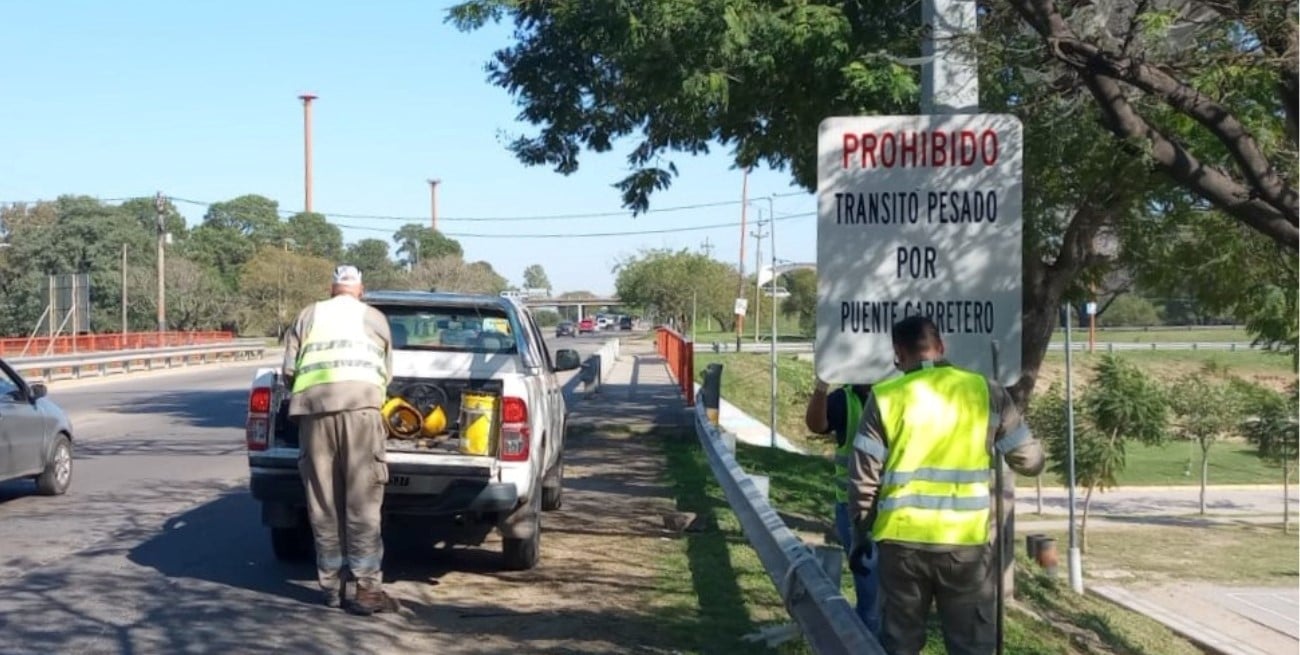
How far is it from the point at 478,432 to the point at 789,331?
A: 7673 centimetres

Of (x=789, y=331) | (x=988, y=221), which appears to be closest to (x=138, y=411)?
(x=988, y=221)

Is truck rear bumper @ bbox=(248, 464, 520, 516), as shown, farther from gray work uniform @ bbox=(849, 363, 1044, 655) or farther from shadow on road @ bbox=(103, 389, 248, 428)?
shadow on road @ bbox=(103, 389, 248, 428)

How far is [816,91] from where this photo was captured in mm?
13359

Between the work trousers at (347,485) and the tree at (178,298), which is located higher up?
the tree at (178,298)

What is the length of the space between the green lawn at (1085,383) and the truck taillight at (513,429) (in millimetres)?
26580

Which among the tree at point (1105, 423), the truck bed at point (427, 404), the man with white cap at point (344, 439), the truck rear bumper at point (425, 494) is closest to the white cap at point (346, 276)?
the man with white cap at point (344, 439)

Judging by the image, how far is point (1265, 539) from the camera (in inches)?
1296

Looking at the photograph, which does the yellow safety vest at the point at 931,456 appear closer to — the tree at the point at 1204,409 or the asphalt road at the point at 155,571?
the asphalt road at the point at 155,571

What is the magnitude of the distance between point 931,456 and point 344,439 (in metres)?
3.92

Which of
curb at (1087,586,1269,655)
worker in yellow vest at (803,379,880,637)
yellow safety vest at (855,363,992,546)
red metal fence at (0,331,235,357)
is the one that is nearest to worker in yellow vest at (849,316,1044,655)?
yellow safety vest at (855,363,992,546)

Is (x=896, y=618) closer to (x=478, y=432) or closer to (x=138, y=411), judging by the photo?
(x=478, y=432)

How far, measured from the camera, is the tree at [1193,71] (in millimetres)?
7734

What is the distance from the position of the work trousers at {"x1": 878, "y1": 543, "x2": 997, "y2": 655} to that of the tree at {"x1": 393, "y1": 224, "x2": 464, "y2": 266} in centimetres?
8761

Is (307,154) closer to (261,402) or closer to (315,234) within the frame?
(315,234)
